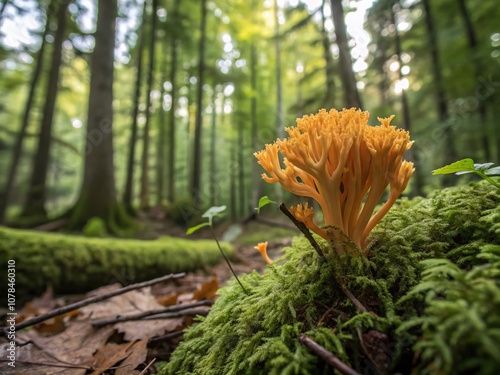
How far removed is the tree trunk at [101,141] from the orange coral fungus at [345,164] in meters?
6.06

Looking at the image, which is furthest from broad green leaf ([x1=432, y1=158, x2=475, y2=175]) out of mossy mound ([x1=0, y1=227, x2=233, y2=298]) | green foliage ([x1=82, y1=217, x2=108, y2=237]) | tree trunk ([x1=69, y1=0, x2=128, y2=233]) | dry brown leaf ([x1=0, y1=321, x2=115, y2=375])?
tree trunk ([x1=69, y1=0, x2=128, y2=233])

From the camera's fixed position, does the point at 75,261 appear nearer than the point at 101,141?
Yes

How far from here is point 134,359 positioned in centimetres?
153

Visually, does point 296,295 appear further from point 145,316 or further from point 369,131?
point 145,316

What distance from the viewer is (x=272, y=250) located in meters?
5.21

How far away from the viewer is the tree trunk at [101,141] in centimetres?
637

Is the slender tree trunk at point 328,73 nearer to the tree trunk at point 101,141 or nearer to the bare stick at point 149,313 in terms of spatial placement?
the tree trunk at point 101,141

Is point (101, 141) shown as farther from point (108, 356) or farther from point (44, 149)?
point (108, 356)

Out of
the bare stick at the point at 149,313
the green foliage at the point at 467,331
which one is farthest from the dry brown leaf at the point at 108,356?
the green foliage at the point at 467,331

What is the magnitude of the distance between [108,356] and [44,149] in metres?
9.01

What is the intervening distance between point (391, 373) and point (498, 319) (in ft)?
1.17

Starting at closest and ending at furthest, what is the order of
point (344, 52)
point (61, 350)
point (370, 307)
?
point (370, 307)
point (61, 350)
point (344, 52)

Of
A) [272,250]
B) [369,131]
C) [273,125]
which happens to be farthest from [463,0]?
[273,125]

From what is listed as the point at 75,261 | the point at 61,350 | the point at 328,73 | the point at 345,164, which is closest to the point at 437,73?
the point at 328,73
